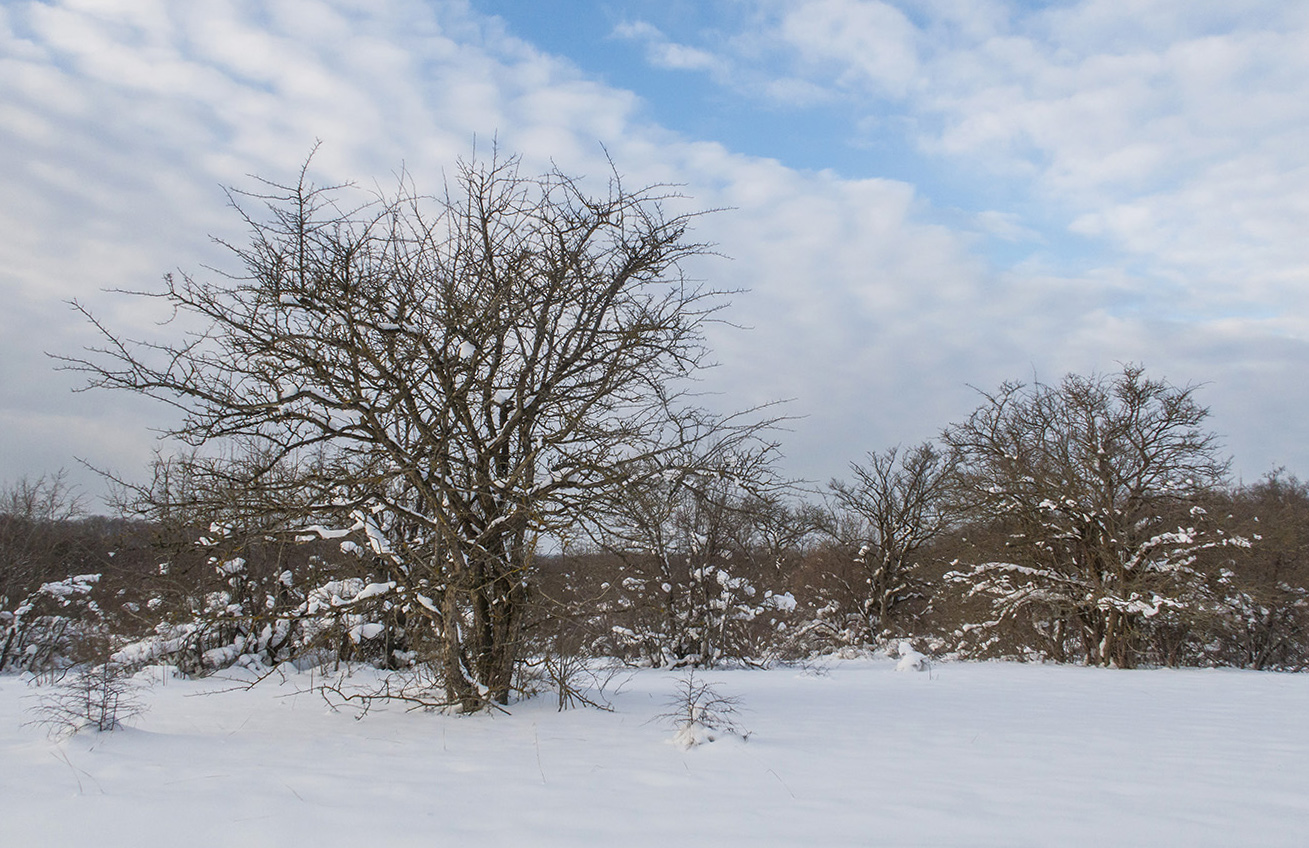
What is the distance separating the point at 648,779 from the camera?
4.46 m

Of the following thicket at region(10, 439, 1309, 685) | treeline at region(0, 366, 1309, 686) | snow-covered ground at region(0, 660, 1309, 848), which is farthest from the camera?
treeline at region(0, 366, 1309, 686)

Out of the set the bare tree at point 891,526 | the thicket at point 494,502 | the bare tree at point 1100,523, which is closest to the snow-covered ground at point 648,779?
the thicket at point 494,502

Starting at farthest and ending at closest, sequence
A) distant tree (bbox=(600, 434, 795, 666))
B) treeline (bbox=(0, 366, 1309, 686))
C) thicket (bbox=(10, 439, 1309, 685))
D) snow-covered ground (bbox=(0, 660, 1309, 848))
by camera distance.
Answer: distant tree (bbox=(600, 434, 795, 666)), treeline (bbox=(0, 366, 1309, 686)), thicket (bbox=(10, 439, 1309, 685)), snow-covered ground (bbox=(0, 660, 1309, 848))

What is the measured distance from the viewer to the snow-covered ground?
11.4 feet

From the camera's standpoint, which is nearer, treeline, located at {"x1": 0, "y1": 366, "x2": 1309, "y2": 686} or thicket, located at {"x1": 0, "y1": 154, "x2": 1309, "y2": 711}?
thicket, located at {"x1": 0, "y1": 154, "x2": 1309, "y2": 711}

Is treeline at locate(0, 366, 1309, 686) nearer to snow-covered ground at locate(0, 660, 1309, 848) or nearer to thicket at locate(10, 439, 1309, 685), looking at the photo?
thicket at locate(10, 439, 1309, 685)

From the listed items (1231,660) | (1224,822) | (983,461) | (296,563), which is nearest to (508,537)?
(1224,822)

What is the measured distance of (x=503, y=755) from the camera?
5039 mm

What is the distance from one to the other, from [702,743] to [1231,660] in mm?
15806

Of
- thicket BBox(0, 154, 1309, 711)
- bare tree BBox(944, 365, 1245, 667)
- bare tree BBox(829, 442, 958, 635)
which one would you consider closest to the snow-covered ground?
thicket BBox(0, 154, 1309, 711)

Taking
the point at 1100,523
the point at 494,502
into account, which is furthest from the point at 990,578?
the point at 494,502

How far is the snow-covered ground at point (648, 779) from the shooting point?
3.47 meters

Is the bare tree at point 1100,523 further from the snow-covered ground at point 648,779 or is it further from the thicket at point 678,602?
the snow-covered ground at point 648,779

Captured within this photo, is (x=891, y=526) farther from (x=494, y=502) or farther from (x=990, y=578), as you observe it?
(x=494, y=502)
